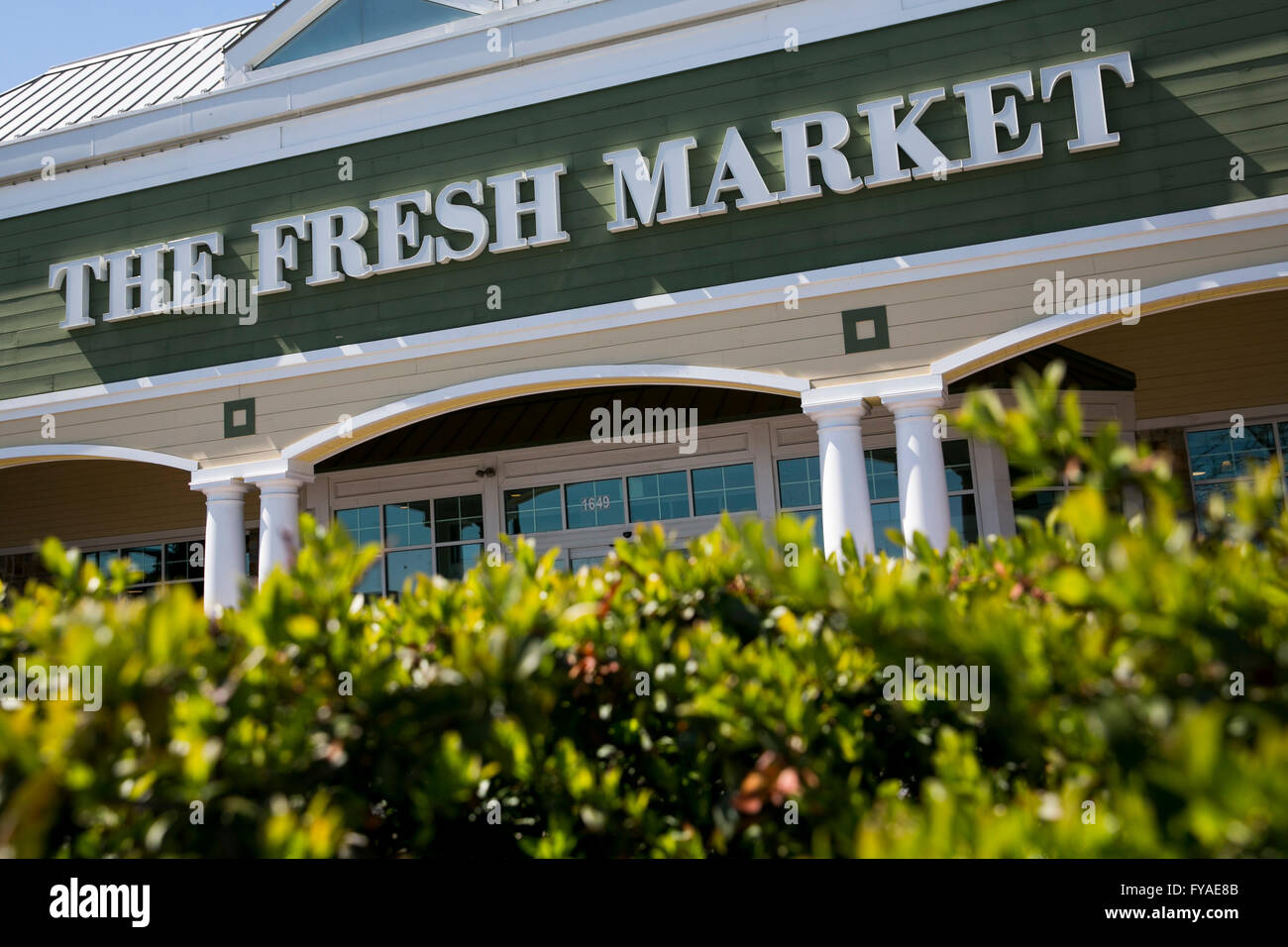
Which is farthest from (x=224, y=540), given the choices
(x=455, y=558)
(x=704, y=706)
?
(x=704, y=706)

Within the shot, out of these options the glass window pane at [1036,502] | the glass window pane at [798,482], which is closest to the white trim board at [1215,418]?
the glass window pane at [1036,502]

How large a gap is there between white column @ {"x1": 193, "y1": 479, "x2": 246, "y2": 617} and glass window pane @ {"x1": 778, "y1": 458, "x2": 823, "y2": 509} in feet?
21.3

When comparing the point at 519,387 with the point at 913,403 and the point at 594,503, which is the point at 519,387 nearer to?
the point at 594,503

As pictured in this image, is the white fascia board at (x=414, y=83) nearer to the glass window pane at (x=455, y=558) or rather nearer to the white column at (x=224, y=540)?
the white column at (x=224, y=540)

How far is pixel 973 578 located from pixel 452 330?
8.22 meters

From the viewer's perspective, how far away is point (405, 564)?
14008 millimetres

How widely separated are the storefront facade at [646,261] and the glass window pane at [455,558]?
0.04 metres

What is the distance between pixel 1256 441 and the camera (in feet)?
40.5

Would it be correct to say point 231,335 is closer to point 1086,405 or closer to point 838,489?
point 838,489

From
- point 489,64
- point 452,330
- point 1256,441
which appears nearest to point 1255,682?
point 452,330

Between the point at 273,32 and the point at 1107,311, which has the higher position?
the point at 273,32

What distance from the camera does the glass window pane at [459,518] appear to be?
44.9 feet

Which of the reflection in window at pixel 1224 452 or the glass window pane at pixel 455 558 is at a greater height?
the reflection in window at pixel 1224 452

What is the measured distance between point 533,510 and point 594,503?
0.93m
